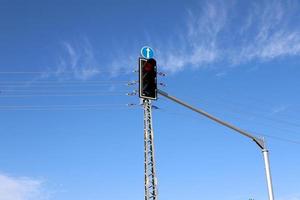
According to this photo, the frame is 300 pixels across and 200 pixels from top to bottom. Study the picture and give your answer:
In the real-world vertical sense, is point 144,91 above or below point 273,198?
above

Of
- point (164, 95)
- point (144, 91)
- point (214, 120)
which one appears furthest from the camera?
point (214, 120)

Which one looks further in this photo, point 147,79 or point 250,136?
point 250,136

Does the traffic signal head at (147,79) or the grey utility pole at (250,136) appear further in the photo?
the grey utility pole at (250,136)

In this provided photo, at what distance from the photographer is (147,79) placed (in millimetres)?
13477

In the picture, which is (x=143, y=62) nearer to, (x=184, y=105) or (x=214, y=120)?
(x=184, y=105)

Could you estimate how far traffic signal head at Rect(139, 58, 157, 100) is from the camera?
13359 mm

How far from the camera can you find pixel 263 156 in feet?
57.2

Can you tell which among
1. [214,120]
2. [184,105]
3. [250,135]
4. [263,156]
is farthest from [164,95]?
[263,156]

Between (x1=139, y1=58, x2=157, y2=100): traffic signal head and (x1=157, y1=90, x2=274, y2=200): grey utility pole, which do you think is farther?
(x1=157, y1=90, x2=274, y2=200): grey utility pole

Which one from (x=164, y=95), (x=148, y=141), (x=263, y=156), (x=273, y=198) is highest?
(x=148, y=141)

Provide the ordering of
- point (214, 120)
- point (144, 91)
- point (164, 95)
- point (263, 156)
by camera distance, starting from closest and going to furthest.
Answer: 1. point (144, 91)
2. point (164, 95)
3. point (214, 120)
4. point (263, 156)

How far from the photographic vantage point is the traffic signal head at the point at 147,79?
13.4 meters

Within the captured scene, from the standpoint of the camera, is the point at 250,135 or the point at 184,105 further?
the point at 250,135

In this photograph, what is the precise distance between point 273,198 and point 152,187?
10970 mm
